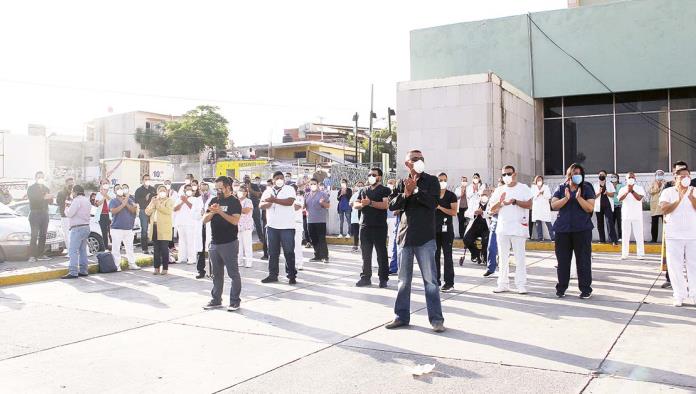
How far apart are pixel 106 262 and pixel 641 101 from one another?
761 inches

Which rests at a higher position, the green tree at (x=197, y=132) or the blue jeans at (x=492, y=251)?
the green tree at (x=197, y=132)

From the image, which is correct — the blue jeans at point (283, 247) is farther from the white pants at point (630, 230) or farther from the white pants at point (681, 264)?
→ the white pants at point (630, 230)

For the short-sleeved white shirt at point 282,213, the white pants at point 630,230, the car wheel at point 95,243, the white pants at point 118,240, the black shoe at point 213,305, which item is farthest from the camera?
the car wheel at point 95,243

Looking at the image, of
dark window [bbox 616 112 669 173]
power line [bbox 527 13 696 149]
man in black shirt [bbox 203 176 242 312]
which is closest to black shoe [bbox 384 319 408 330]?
man in black shirt [bbox 203 176 242 312]

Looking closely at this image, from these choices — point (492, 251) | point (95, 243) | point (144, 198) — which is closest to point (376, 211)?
point (492, 251)

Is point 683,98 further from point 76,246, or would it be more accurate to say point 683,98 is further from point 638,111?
point 76,246

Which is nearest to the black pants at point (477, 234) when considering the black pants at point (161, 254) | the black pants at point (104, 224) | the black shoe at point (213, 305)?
the black shoe at point (213, 305)

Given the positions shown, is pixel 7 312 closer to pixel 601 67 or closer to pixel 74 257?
pixel 74 257

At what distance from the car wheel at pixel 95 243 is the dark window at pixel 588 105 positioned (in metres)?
17.3

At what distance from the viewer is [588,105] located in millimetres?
23578

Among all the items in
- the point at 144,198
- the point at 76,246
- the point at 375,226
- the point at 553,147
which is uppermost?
the point at 553,147

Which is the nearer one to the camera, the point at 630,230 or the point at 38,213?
the point at 630,230

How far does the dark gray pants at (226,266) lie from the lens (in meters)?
8.39

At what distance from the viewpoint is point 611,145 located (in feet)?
76.3
